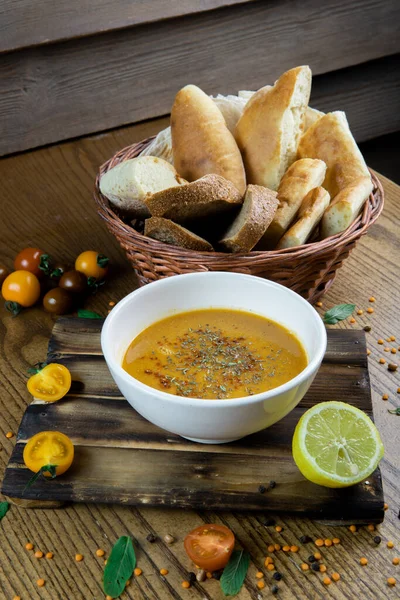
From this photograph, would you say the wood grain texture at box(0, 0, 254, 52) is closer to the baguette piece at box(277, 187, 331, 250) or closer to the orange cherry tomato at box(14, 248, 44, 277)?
the orange cherry tomato at box(14, 248, 44, 277)

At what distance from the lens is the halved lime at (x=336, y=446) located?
1108 millimetres

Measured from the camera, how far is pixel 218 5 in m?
2.56

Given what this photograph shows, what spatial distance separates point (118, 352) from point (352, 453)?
1.52ft

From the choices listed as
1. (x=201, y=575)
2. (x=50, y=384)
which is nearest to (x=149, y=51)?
(x=50, y=384)

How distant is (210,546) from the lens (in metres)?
1.07

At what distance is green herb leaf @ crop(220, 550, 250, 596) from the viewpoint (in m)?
1.04

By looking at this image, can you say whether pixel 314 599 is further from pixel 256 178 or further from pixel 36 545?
pixel 256 178

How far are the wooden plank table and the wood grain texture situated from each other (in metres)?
0.72

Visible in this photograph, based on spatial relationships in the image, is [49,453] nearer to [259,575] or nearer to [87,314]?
[259,575]

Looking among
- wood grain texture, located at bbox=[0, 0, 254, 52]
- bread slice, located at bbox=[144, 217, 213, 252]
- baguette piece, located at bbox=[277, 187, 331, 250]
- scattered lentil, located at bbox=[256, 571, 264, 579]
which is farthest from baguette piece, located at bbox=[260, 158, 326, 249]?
wood grain texture, located at bbox=[0, 0, 254, 52]

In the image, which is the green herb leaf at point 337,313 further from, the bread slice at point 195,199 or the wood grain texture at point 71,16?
the wood grain texture at point 71,16

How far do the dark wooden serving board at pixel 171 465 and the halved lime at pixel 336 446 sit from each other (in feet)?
0.17

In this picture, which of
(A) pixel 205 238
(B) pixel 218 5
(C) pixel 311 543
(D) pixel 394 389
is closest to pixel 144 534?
(C) pixel 311 543

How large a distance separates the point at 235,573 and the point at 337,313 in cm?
74
